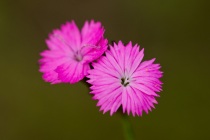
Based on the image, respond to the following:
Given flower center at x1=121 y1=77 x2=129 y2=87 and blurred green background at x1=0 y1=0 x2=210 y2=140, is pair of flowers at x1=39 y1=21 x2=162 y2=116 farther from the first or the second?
blurred green background at x1=0 y1=0 x2=210 y2=140

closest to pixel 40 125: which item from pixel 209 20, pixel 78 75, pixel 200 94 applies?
pixel 200 94

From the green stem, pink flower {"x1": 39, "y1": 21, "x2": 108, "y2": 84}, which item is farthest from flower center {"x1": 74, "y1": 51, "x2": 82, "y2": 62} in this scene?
the green stem

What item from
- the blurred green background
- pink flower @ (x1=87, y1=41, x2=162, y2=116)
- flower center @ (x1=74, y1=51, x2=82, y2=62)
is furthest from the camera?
the blurred green background

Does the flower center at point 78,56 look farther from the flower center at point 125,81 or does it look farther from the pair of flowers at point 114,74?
the flower center at point 125,81

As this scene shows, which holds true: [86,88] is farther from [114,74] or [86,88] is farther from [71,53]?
[114,74]

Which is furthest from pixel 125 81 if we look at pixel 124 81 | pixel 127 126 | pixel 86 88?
pixel 86 88

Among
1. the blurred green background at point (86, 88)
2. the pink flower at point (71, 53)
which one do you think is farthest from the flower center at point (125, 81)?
the blurred green background at point (86, 88)
